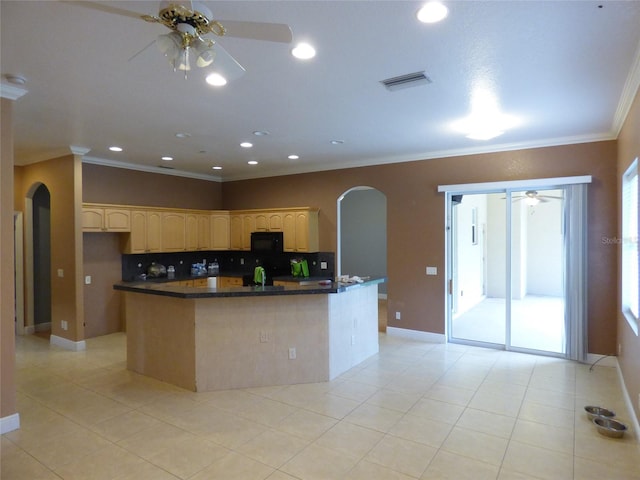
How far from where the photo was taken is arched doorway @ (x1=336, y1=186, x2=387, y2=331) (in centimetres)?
943

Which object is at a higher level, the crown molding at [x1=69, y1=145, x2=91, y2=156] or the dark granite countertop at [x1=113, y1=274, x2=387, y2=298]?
the crown molding at [x1=69, y1=145, x2=91, y2=156]

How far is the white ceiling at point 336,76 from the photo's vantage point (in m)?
2.12

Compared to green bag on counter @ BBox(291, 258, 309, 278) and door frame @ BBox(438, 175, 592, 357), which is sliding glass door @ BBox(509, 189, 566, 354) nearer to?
door frame @ BBox(438, 175, 592, 357)

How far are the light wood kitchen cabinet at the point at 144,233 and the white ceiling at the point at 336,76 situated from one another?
147 cm

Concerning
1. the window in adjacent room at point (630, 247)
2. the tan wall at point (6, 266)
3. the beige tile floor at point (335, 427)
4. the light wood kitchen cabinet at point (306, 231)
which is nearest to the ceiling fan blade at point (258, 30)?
the tan wall at point (6, 266)

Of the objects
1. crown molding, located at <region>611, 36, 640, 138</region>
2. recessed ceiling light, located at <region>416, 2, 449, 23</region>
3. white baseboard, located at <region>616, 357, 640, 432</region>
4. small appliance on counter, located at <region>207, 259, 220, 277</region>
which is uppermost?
recessed ceiling light, located at <region>416, 2, 449, 23</region>

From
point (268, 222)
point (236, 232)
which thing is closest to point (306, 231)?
point (268, 222)

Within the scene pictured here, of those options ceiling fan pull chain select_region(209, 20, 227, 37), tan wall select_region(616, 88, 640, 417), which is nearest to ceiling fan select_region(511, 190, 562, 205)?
tan wall select_region(616, 88, 640, 417)

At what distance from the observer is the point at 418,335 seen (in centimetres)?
584

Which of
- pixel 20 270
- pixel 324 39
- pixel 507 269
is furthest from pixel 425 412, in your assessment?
pixel 20 270

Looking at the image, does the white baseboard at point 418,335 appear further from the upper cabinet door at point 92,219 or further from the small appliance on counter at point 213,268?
the upper cabinet door at point 92,219

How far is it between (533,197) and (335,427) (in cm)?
397

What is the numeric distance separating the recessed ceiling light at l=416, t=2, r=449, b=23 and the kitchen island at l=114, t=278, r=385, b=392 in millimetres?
2630

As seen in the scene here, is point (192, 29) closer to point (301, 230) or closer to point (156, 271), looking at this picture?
point (301, 230)
